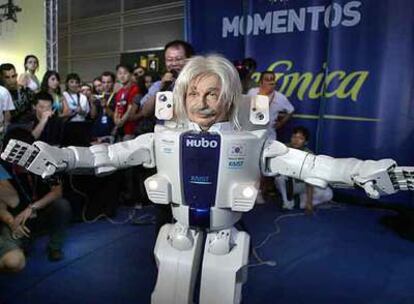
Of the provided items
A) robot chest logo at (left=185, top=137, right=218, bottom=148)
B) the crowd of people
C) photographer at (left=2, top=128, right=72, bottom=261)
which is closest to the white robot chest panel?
robot chest logo at (left=185, top=137, right=218, bottom=148)

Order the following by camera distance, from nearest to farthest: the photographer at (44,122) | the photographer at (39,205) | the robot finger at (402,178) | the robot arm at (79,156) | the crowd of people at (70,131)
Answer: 1. the robot finger at (402,178)
2. the robot arm at (79,156)
3. the crowd of people at (70,131)
4. the photographer at (39,205)
5. the photographer at (44,122)

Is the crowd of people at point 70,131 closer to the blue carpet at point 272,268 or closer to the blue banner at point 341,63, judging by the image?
the blue carpet at point 272,268

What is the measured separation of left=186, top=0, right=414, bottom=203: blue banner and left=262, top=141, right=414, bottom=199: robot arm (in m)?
2.95

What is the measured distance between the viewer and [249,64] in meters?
4.01

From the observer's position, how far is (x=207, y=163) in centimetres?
152

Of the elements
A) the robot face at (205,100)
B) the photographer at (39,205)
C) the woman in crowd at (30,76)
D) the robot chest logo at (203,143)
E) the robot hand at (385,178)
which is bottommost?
the photographer at (39,205)

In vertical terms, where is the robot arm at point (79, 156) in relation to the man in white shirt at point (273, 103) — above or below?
below

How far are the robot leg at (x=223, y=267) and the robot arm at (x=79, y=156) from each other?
1.43 ft

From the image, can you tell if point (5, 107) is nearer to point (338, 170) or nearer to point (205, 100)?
point (205, 100)

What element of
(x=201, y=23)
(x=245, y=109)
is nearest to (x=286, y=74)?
(x=201, y=23)

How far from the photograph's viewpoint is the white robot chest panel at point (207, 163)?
151 cm

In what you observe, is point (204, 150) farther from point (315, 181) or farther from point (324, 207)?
point (324, 207)

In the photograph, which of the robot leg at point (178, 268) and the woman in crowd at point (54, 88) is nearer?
→ the robot leg at point (178, 268)

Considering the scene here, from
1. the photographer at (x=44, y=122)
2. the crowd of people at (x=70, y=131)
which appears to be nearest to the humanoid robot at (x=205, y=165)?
the crowd of people at (x=70, y=131)
